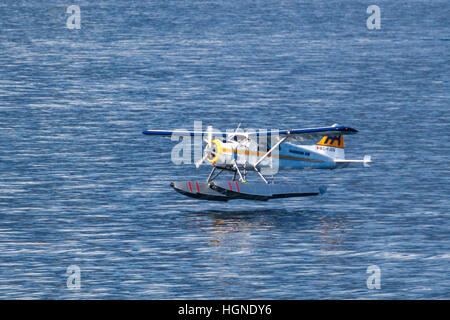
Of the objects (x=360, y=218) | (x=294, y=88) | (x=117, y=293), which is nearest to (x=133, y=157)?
(x=360, y=218)

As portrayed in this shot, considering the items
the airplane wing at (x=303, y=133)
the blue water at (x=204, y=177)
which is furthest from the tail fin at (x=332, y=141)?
the blue water at (x=204, y=177)

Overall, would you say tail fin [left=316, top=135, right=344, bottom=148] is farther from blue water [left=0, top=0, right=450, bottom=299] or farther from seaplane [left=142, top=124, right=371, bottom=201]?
blue water [left=0, top=0, right=450, bottom=299]

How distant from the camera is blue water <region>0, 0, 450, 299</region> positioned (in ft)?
147

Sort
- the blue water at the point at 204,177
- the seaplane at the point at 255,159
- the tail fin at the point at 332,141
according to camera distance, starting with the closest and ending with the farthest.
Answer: the blue water at the point at 204,177, the seaplane at the point at 255,159, the tail fin at the point at 332,141

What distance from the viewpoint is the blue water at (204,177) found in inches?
1766

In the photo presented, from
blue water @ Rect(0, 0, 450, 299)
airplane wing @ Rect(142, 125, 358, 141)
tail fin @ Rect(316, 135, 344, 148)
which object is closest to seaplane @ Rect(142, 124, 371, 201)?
airplane wing @ Rect(142, 125, 358, 141)

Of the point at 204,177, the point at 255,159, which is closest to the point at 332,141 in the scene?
the point at 255,159

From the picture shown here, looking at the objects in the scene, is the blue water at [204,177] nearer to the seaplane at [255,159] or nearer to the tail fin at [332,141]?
the seaplane at [255,159]

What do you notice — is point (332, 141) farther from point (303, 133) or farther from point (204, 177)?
point (204, 177)

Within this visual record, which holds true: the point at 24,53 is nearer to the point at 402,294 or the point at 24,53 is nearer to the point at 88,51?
the point at 88,51

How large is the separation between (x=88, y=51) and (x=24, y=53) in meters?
11.3

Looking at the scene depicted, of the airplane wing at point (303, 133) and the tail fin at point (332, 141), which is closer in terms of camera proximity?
the airplane wing at point (303, 133)

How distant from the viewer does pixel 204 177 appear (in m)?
68.2

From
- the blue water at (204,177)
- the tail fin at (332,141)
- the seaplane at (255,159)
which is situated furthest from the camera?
the tail fin at (332,141)
